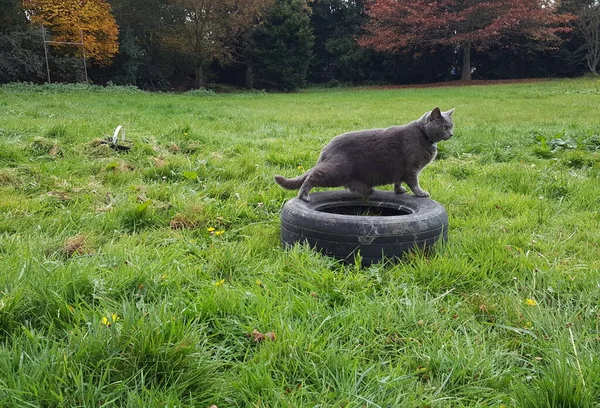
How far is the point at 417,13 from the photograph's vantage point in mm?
26406

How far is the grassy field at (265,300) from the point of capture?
1.64 m

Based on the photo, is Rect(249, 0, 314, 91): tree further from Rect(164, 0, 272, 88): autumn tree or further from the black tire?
the black tire

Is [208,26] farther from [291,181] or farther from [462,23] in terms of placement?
[291,181]

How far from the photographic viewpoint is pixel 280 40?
25906 millimetres

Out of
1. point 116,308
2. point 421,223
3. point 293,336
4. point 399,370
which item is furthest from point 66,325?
point 421,223

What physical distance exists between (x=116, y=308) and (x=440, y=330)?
56.5 inches

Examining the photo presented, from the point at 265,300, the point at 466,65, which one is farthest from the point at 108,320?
the point at 466,65

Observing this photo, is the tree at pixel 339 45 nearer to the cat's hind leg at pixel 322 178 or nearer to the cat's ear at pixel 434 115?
the cat's ear at pixel 434 115

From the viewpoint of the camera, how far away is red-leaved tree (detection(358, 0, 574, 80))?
25062 mm

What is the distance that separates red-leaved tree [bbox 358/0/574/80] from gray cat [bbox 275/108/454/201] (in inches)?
975

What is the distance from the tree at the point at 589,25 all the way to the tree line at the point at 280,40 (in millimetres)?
68

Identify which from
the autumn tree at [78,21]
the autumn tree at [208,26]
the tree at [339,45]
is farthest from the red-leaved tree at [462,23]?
the autumn tree at [78,21]

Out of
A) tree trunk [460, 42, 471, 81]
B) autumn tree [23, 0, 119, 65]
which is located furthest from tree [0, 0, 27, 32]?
tree trunk [460, 42, 471, 81]

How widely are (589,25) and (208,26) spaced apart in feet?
70.8
